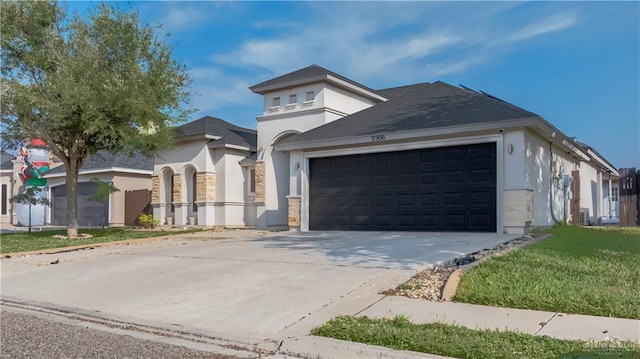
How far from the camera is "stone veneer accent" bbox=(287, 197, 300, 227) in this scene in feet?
63.5

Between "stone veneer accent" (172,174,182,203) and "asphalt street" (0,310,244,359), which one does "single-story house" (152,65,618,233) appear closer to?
"stone veneer accent" (172,174,182,203)

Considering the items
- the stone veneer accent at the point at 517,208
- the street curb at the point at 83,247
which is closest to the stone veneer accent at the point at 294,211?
the street curb at the point at 83,247

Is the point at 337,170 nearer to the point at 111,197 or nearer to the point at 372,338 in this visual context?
the point at 372,338

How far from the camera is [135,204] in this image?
28609 millimetres

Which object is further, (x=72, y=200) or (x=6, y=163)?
(x=6, y=163)

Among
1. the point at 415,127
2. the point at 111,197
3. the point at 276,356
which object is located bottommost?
the point at 276,356

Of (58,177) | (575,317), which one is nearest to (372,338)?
(575,317)

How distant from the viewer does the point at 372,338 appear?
515cm

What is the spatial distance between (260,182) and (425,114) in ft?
28.4

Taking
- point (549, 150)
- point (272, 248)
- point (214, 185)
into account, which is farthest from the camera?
point (214, 185)

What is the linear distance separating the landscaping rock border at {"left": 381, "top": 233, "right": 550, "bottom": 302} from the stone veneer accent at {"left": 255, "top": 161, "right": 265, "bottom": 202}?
13684mm

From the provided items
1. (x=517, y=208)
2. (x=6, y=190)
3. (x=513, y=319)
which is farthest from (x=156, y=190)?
(x=513, y=319)

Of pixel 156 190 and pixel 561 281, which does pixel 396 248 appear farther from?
pixel 156 190

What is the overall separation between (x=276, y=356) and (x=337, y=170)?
13711 mm
